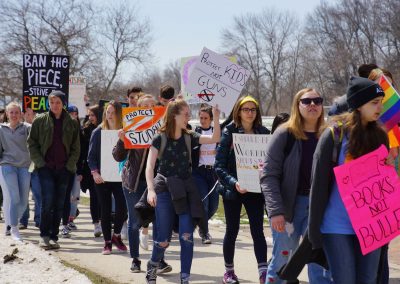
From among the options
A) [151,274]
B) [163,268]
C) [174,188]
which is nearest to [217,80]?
[174,188]

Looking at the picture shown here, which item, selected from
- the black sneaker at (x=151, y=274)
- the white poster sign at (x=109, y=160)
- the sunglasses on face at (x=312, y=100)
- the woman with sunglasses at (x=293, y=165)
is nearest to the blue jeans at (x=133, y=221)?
the black sneaker at (x=151, y=274)

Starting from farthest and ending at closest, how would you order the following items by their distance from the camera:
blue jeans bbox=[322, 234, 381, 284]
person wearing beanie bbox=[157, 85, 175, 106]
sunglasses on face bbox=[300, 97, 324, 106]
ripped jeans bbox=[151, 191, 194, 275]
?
person wearing beanie bbox=[157, 85, 175, 106] → ripped jeans bbox=[151, 191, 194, 275] → sunglasses on face bbox=[300, 97, 324, 106] → blue jeans bbox=[322, 234, 381, 284]

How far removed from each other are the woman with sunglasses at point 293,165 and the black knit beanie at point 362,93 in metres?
0.78

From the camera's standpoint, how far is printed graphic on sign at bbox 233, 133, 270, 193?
6.63m

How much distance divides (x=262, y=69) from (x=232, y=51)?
15.2 ft

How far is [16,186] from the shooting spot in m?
10.1

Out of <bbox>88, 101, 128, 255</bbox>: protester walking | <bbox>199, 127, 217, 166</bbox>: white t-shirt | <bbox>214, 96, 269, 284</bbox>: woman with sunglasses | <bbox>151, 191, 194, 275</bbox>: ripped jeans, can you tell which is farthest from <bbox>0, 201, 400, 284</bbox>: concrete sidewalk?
<bbox>199, 127, 217, 166</bbox>: white t-shirt

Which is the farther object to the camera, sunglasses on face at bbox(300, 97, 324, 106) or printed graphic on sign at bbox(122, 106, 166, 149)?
printed graphic on sign at bbox(122, 106, 166, 149)

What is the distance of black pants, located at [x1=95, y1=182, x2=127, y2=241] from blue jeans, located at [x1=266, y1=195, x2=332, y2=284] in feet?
11.4

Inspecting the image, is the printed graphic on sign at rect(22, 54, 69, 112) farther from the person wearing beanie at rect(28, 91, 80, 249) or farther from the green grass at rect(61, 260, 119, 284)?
the green grass at rect(61, 260, 119, 284)

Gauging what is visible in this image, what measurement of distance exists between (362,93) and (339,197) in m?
0.64

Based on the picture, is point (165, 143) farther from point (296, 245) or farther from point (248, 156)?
point (296, 245)

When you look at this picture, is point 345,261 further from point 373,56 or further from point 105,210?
point 373,56

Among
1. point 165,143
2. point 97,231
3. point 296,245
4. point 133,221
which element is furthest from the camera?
point 97,231
